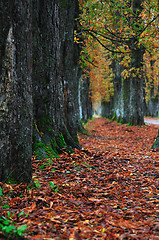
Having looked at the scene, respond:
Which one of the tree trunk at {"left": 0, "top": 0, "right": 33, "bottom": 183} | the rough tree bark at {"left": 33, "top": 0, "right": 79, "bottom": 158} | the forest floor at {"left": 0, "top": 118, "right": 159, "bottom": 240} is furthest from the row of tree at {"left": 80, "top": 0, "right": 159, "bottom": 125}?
the tree trunk at {"left": 0, "top": 0, "right": 33, "bottom": 183}

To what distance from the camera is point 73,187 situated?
4039 millimetres

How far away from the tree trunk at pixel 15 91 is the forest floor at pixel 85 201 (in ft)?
1.07

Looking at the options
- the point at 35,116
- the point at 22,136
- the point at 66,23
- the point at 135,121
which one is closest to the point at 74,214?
the point at 22,136

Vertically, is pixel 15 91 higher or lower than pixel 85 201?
higher

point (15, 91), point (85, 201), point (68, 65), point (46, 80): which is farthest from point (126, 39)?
point (85, 201)

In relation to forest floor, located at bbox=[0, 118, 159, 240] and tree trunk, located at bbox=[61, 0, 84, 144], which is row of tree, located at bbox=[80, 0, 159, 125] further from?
forest floor, located at bbox=[0, 118, 159, 240]

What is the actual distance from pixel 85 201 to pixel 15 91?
2.12m

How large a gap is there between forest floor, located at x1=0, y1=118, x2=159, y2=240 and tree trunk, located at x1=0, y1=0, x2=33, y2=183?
0.32m

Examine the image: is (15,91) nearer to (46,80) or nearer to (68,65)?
(46,80)

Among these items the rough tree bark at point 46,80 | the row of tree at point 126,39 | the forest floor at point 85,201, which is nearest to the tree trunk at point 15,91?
the forest floor at point 85,201

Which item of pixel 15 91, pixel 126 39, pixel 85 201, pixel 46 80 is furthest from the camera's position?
pixel 126 39

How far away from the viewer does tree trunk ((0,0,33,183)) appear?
3.02 metres

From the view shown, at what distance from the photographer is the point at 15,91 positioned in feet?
10.4

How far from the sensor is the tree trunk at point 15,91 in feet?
9.92
